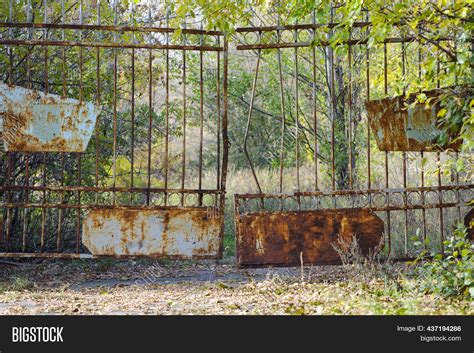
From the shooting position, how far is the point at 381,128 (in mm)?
7738

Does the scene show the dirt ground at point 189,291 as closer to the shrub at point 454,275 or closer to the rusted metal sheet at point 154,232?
the shrub at point 454,275

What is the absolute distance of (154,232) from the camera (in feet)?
25.0

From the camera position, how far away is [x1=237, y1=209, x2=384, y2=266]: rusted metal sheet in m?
7.55

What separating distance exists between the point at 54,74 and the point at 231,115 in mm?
8203

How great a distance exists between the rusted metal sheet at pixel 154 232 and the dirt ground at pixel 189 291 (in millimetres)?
371

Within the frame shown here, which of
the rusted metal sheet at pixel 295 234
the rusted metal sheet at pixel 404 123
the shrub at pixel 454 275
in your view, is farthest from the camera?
the rusted metal sheet at pixel 404 123

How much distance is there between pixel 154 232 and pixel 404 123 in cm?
283

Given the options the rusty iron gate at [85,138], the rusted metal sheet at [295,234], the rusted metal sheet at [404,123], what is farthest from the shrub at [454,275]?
the rusty iron gate at [85,138]

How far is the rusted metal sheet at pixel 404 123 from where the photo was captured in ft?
25.1

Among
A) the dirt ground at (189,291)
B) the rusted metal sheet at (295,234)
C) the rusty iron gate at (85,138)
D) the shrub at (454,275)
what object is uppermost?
the rusty iron gate at (85,138)

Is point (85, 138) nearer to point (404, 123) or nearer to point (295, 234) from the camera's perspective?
point (295, 234)

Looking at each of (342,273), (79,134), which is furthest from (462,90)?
(79,134)

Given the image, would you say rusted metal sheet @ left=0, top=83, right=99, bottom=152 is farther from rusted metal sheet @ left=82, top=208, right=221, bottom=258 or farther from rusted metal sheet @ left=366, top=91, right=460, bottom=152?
rusted metal sheet @ left=366, top=91, right=460, bottom=152

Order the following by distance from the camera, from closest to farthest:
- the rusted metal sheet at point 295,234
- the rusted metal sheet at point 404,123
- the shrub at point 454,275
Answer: the shrub at point 454,275 → the rusted metal sheet at point 295,234 → the rusted metal sheet at point 404,123
